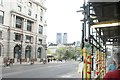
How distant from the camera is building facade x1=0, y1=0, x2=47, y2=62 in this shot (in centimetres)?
5422

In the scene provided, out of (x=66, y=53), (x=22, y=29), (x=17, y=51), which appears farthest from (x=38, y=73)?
(x=66, y=53)

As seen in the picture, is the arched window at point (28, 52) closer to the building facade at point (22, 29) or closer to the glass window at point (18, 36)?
the building facade at point (22, 29)

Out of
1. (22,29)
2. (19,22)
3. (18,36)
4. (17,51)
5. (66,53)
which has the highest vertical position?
(19,22)

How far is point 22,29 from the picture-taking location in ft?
200

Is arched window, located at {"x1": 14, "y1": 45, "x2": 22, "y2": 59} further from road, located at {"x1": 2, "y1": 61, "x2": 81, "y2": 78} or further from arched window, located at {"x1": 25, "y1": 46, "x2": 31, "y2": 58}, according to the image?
road, located at {"x1": 2, "y1": 61, "x2": 81, "y2": 78}

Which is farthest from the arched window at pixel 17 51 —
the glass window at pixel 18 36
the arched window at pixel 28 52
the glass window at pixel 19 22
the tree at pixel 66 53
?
the tree at pixel 66 53

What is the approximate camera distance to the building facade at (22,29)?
54219 mm

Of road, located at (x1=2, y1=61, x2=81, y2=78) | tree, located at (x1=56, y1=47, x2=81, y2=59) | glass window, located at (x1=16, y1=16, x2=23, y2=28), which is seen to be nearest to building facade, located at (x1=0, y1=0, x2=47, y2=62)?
glass window, located at (x1=16, y1=16, x2=23, y2=28)

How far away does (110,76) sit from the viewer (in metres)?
3.59

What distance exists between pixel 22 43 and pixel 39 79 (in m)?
39.9

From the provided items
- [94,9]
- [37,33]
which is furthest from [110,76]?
[37,33]

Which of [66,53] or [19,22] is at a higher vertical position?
[19,22]

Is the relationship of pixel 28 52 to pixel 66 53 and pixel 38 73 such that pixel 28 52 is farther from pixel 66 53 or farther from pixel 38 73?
pixel 66 53

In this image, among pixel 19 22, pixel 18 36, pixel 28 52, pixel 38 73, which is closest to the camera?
pixel 38 73
